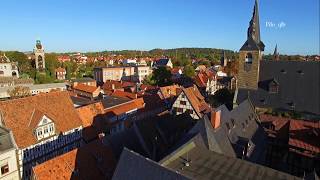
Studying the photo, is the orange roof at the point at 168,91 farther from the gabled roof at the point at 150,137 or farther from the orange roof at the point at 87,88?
the gabled roof at the point at 150,137

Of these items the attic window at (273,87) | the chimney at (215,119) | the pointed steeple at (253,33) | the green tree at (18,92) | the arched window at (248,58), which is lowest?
the green tree at (18,92)

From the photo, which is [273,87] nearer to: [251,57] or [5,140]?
[251,57]

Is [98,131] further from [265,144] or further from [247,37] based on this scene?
[247,37]

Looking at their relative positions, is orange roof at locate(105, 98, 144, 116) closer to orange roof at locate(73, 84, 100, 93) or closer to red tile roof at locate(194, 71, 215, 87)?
orange roof at locate(73, 84, 100, 93)

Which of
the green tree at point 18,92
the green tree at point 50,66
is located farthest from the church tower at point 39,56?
the green tree at point 18,92

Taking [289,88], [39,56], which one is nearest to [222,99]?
[289,88]

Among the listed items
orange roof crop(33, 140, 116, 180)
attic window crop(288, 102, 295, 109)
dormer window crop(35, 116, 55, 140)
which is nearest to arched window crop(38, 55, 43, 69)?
dormer window crop(35, 116, 55, 140)
